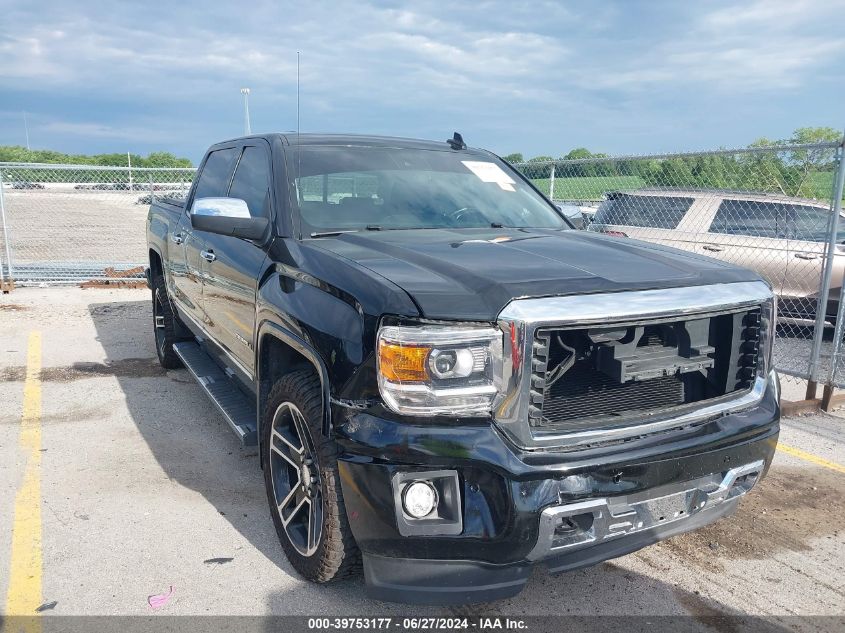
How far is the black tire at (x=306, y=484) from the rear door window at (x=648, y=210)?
6.15 meters

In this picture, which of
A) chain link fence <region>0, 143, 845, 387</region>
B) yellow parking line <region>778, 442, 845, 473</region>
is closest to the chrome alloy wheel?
chain link fence <region>0, 143, 845, 387</region>

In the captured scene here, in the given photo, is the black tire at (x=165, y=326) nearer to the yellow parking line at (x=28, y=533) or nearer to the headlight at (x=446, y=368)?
the yellow parking line at (x=28, y=533)

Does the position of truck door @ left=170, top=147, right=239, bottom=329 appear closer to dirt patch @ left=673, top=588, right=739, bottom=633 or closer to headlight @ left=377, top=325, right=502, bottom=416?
headlight @ left=377, top=325, right=502, bottom=416

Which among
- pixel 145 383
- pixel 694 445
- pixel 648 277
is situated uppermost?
pixel 648 277

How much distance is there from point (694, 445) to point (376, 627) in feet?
4.65

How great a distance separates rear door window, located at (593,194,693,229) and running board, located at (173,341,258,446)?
17.1 ft

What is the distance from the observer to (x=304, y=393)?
282cm

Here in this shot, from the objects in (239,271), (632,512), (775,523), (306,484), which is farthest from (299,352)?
(775,523)

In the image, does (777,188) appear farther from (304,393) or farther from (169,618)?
(169,618)

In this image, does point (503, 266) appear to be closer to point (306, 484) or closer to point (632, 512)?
point (632, 512)

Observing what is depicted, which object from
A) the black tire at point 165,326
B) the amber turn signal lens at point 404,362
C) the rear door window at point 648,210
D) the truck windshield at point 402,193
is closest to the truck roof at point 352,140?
the truck windshield at point 402,193

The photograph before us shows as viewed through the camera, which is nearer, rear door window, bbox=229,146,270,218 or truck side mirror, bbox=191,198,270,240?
truck side mirror, bbox=191,198,270,240

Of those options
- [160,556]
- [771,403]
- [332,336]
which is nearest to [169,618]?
[160,556]

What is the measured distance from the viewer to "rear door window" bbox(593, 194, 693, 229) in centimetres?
805
